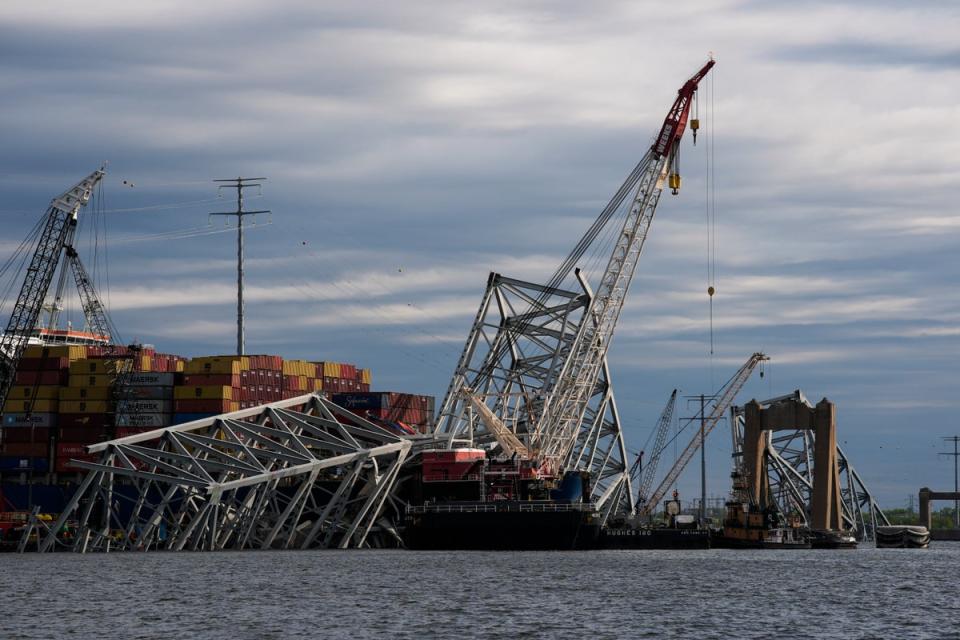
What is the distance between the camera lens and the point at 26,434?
529 feet

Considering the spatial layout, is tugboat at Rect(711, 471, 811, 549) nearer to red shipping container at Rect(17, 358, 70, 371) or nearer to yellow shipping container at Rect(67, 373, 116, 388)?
yellow shipping container at Rect(67, 373, 116, 388)

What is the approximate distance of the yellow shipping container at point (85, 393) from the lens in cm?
16088

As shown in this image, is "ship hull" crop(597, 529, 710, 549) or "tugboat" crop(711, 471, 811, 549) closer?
"ship hull" crop(597, 529, 710, 549)

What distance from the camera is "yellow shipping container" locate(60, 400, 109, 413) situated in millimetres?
160750

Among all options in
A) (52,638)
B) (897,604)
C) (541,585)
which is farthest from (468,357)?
(52,638)

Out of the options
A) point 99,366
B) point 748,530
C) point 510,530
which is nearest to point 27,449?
point 99,366

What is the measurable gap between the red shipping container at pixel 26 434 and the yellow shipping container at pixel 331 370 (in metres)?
34.7

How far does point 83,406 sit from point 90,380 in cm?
278

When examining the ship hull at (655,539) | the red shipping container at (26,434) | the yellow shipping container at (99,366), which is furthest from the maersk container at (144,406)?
the ship hull at (655,539)

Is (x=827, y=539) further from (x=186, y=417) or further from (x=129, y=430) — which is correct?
(x=129, y=430)

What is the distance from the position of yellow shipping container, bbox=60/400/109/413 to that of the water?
128 ft

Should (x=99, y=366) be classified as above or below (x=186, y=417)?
above

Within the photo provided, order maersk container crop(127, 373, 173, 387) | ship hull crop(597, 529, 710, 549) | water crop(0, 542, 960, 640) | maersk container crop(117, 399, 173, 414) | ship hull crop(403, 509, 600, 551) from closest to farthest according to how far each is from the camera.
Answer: water crop(0, 542, 960, 640) < ship hull crop(403, 509, 600, 551) < ship hull crop(597, 529, 710, 549) < maersk container crop(117, 399, 173, 414) < maersk container crop(127, 373, 173, 387)

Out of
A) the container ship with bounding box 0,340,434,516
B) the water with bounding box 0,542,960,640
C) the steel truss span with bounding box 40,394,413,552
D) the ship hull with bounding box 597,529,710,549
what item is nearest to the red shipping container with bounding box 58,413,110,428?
the container ship with bounding box 0,340,434,516
